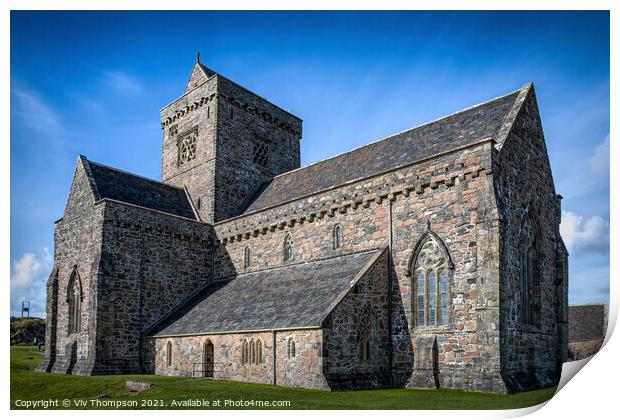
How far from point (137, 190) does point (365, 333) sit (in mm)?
18236

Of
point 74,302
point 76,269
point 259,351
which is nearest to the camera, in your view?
point 259,351

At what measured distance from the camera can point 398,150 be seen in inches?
1066

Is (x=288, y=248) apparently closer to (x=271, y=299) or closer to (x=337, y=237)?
(x=337, y=237)

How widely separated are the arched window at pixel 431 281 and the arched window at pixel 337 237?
451 centimetres

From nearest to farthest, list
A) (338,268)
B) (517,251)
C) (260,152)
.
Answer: (517,251) → (338,268) → (260,152)

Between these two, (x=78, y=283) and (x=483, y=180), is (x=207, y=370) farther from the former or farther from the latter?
(x=483, y=180)

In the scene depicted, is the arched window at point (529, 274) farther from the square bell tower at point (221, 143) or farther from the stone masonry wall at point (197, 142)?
the stone masonry wall at point (197, 142)

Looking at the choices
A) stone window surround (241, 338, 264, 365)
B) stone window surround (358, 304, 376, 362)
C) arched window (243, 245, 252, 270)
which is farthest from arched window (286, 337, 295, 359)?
arched window (243, 245, 252, 270)

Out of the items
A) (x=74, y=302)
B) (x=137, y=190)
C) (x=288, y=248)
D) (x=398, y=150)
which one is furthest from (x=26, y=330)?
(x=398, y=150)

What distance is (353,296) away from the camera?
21078 mm

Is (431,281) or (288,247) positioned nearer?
(431,281)

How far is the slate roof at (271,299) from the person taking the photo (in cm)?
2181

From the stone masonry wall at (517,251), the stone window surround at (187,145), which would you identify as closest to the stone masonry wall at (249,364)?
the stone masonry wall at (517,251)

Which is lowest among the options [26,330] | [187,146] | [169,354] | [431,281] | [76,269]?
[169,354]
